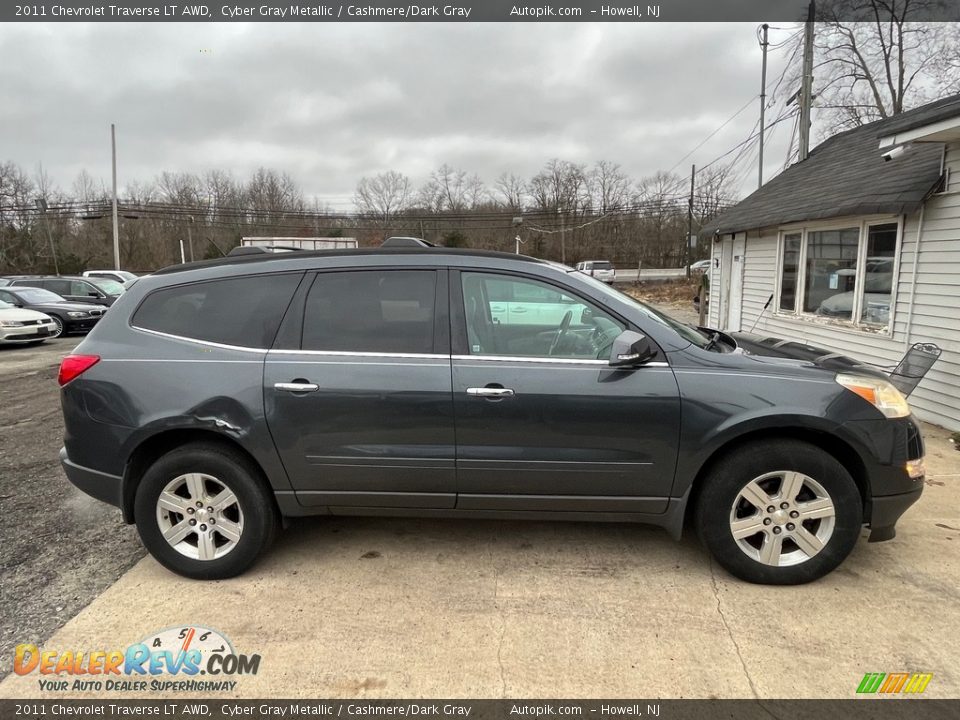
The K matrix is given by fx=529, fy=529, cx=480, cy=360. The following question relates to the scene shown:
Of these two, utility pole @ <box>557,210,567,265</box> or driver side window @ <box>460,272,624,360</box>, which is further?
utility pole @ <box>557,210,567,265</box>

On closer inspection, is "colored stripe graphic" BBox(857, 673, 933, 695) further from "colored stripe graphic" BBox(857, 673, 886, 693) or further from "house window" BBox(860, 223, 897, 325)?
"house window" BBox(860, 223, 897, 325)

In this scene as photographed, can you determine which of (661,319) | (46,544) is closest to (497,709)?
(661,319)

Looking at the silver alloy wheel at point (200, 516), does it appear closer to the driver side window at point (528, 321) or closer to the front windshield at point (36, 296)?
the driver side window at point (528, 321)

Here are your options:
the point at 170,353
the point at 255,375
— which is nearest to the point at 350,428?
the point at 255,375

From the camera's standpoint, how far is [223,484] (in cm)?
288

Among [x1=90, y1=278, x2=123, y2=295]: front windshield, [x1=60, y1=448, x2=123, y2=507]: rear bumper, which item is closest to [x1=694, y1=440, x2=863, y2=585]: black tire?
[x1=60, y1=448, x2=123, y2=507]: rear bumper

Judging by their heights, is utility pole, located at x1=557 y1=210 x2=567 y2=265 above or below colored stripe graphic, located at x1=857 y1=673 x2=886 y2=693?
above

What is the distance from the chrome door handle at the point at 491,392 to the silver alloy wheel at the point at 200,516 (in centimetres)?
144

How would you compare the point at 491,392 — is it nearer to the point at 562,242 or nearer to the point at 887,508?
the point at 887,508

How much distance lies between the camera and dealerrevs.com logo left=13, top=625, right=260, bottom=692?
2246 mm

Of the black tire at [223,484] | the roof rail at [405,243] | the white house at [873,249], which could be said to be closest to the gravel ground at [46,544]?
the black tire at [223,484]

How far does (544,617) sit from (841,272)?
7.17 m

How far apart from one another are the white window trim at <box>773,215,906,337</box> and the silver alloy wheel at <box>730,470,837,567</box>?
495cm

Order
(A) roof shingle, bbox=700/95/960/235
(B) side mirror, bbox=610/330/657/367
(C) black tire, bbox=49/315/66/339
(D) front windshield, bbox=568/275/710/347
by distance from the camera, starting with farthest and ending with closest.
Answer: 1. (C) black tire, bbox=49/315/66/339
2. (A) roof shingle, bbox=700/95/960/235
3. (D) front windshield, bbox=568/275/710/347
4. (B) side mirror, bbox=610/330/657/367
